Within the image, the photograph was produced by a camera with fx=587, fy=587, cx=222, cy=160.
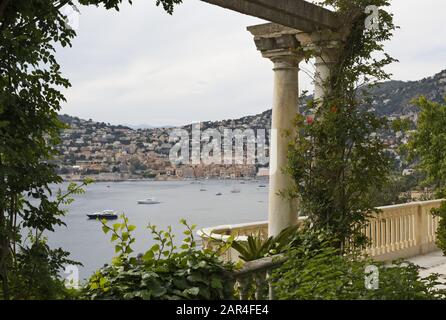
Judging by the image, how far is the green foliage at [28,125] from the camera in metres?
3.12

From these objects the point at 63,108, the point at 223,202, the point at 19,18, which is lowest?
the point at 223,202

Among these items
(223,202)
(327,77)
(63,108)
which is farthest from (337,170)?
(223,202)

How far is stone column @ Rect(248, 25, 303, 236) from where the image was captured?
275 inches

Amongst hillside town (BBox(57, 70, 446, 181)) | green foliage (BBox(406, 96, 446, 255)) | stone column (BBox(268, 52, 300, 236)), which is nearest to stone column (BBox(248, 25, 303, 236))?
stone column (BBox(268, 52, 300, 236))

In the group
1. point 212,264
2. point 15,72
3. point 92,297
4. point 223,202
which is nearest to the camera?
point 15,72

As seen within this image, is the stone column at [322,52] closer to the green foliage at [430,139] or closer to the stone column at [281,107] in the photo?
the stone column at [281,107]

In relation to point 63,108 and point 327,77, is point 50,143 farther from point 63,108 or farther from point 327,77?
point 327,77

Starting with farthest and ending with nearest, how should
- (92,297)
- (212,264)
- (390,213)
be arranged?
1. (390,213)
2. (212,264)
3. (92,297)

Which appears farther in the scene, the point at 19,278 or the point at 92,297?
the point at 92,297

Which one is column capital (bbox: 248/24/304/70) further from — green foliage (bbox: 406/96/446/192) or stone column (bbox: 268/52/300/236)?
green foliage (bbox: 406/96/446/192)

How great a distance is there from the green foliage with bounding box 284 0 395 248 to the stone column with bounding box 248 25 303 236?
0.26m

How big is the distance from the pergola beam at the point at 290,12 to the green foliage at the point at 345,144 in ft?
0.91
